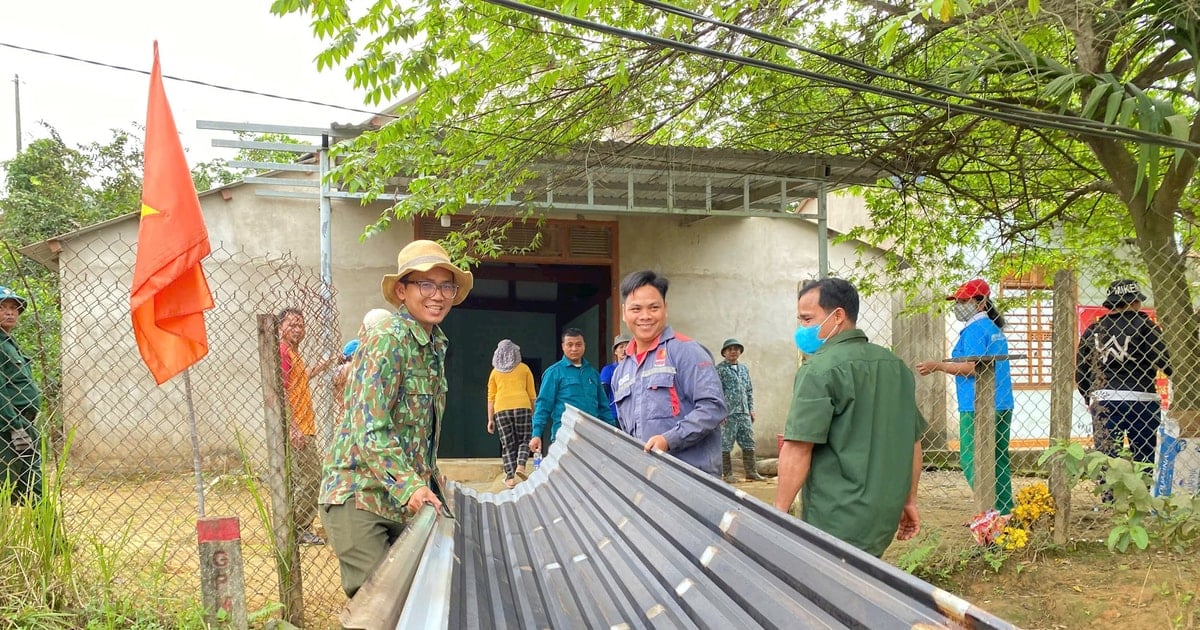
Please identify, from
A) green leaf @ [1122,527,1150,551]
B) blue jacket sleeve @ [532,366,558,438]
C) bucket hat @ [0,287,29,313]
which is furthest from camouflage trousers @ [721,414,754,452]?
bucket hat @ [0,287,29,313]

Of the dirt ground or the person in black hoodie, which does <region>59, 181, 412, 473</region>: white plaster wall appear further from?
the person in black hoodie

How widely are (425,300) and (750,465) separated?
22.3 feet

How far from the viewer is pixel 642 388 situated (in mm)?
3176

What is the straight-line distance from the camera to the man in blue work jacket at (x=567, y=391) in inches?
260

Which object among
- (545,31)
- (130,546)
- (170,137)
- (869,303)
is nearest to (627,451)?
(170,137)

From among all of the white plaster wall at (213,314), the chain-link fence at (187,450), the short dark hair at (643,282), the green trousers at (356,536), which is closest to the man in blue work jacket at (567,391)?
the chain-link fence at (187,450)

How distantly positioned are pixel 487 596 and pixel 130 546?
364cm

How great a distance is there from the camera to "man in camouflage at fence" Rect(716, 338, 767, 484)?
8414mm

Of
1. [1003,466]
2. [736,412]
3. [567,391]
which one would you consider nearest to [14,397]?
[567,391]

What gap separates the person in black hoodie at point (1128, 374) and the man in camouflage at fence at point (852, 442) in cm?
333

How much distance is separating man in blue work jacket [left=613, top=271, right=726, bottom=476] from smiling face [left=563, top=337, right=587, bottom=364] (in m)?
3.40

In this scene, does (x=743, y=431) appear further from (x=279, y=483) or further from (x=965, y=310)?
(x=279, y=483)

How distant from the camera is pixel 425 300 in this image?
2639mm

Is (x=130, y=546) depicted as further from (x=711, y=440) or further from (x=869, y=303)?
(x=869, y=303)
